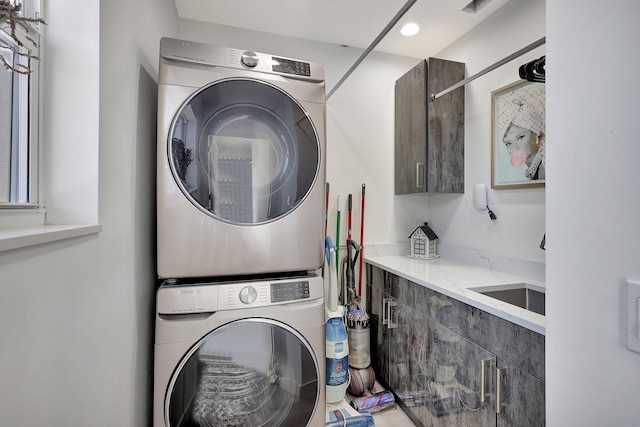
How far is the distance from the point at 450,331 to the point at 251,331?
39.7 inches

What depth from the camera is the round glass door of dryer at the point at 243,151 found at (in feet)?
3.92

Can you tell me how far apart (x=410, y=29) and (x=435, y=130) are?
0.79 metres

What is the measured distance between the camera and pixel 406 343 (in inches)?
72.4

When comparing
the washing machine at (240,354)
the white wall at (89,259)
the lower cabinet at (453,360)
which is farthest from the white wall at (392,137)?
the white wall at (89,259)

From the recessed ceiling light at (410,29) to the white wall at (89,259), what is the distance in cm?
172

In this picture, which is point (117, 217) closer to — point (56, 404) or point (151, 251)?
point (151, 251)

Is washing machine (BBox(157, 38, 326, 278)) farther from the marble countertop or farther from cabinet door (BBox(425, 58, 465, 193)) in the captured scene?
cabinet door (BBox(425, 58, 465, 193))

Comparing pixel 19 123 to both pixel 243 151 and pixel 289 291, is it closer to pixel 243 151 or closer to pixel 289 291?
pixel 243 151

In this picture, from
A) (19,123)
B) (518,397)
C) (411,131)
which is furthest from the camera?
(411,131)

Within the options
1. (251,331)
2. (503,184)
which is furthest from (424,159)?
(251,331)

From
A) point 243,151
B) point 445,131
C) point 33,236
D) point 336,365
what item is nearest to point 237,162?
point 243,151

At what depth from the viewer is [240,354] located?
122 cm

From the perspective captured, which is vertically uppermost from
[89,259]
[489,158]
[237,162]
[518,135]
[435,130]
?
[435,130]

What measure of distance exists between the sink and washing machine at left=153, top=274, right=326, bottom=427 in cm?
107
